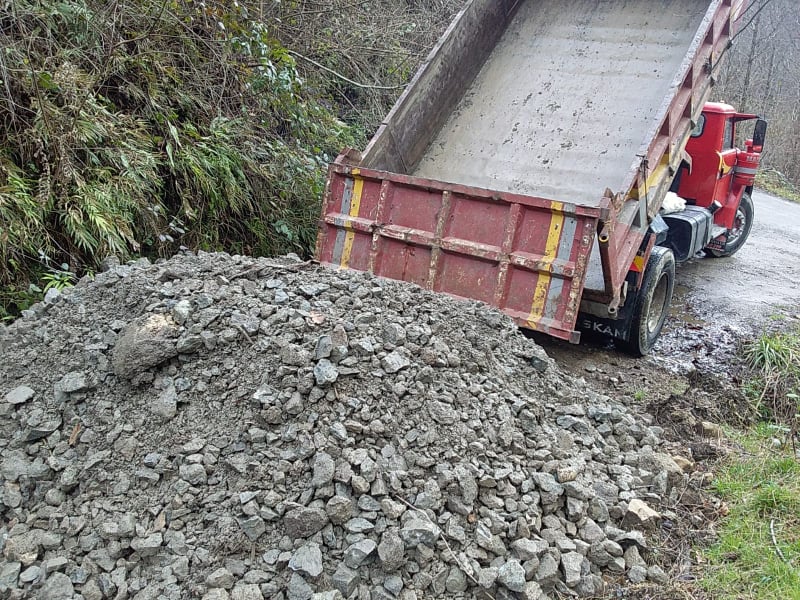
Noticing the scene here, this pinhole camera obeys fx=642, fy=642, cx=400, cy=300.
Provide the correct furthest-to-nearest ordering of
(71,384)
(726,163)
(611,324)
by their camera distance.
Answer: (726,163) → (611,324) → (71,384)

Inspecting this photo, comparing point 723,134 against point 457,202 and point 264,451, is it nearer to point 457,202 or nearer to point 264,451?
point 457,202

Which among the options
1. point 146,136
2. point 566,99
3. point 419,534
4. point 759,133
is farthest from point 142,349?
→ point 759,133

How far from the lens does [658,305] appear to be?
17.0ft

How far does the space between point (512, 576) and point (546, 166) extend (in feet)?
11.6

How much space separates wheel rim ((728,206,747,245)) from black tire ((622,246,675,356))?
13.0 feet

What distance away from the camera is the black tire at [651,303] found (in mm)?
4738

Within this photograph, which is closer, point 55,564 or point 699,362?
point 55,564

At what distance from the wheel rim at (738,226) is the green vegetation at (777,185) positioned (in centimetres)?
875

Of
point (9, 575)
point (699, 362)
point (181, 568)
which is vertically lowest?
point (9, 575)

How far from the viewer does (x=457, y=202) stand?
4.22m

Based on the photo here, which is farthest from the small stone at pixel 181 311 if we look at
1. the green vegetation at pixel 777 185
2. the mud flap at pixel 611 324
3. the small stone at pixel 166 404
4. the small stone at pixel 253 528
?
the green vegetation at pixel 777 185

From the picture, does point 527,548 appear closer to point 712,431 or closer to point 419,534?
point 419,534

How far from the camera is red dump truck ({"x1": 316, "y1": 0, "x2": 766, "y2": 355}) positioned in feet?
13.1

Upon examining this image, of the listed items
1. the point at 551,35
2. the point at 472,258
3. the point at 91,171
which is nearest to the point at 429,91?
the point at 551,35
